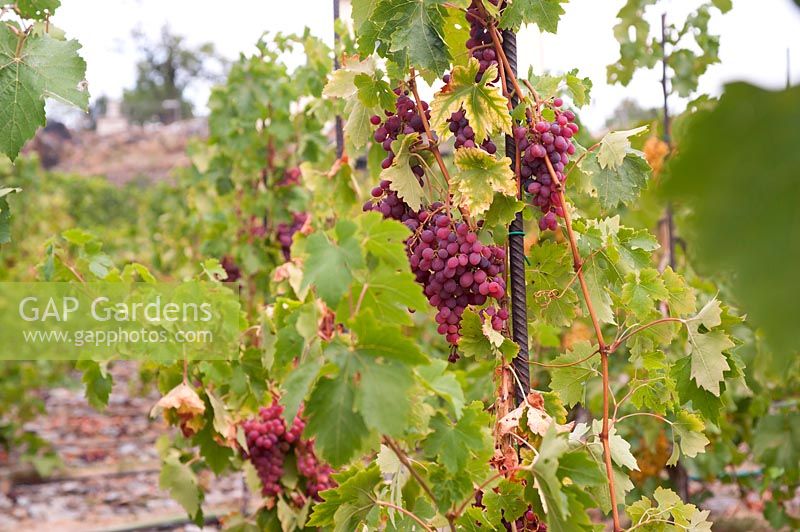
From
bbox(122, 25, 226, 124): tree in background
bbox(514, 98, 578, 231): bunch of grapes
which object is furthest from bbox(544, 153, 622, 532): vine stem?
bbox(122, 25, 226, 124): tree in background

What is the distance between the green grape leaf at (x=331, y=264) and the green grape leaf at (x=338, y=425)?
11 centimetres

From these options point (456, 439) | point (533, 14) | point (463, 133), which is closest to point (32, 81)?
point (463, 133)

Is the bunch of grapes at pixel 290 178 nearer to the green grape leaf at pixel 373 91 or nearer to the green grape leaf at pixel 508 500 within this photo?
the green grape leaf at pixel 373 91

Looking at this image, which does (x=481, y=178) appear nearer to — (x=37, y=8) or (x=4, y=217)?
(x=37, y=8)

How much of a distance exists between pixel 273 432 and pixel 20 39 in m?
1.37

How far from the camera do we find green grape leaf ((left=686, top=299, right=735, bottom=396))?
4.77ft

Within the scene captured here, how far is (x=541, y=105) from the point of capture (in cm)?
149

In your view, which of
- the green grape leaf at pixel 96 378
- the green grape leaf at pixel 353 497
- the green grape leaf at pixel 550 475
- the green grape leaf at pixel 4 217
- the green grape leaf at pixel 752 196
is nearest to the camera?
the green grape leaf at pixel 752 196

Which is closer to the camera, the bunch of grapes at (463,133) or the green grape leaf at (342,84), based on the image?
the bunch of grapes at (463,133)

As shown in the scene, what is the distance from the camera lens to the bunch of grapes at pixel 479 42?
146cm

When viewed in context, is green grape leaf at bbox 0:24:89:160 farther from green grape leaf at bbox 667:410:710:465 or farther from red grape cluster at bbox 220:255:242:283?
red grape cluster at bbox 220:255:242:283

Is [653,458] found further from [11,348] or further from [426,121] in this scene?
[11,348]

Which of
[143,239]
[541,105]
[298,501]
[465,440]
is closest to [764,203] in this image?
[465,440]

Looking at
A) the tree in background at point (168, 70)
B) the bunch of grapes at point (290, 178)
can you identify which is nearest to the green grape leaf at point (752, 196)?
the bunch of grapes at point (290, 178)
